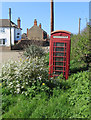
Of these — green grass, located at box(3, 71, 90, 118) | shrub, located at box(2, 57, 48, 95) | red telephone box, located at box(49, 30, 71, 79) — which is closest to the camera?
green grass, located at box(3, 71, 90, 118)

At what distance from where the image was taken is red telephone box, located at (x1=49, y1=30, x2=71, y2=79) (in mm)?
7215

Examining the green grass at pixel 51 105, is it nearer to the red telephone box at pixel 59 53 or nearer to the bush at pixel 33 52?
the red telephone box at pixel 59 53

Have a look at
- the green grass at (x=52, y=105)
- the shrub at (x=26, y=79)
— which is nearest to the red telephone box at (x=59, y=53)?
the shrub at (x=26, y=79)

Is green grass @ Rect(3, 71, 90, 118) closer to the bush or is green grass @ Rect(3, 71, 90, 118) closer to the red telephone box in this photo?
the red telephone box

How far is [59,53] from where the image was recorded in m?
Answer: 7.41

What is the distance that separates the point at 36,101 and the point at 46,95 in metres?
0.43

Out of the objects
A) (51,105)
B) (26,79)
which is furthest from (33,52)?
(51,105)

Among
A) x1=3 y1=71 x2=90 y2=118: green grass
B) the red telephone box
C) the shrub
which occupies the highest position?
the red telephone box

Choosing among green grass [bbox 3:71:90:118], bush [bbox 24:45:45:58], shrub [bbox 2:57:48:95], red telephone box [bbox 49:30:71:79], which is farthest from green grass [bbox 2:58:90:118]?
bush [bbox 24:45:45:58]

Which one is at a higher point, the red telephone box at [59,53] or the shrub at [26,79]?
the red telephone box at [59,53]

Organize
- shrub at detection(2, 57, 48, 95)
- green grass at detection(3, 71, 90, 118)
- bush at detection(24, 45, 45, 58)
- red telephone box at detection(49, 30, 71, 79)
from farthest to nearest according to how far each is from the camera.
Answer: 1. bush at detection(24, 45, 45, 58)
2. red telephone box at detection(49, 30, 71, 79)
3. shrub at detection(2, 57, 48, 95)
4. green grass at detection(3, 71, 90, 118)

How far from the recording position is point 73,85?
233 inches

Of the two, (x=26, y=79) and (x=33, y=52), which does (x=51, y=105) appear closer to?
(x=26, y=79)

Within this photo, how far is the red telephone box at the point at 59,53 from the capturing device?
7215 mm
